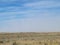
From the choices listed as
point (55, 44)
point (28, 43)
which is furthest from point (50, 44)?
point (28, 43)

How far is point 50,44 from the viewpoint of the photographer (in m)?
35.1

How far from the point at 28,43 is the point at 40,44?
2.39 m

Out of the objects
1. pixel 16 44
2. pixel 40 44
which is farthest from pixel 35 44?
pixel 16 44

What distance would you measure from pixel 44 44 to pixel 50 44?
1.08 metres

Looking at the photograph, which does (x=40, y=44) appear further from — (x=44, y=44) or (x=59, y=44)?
(x=59, y=44)

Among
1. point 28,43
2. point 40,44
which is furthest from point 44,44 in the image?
point 28,43

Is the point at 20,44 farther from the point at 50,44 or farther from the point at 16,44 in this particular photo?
the point at 50,44

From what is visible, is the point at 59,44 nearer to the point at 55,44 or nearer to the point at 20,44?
the point at 55,44

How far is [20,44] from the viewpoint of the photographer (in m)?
36.9

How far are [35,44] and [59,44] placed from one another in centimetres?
422

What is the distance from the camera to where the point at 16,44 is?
3619 centimetres

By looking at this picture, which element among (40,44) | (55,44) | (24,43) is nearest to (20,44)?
(24,43)

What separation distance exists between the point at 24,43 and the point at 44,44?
3.87 m

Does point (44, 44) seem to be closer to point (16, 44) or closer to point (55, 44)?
point (55, 44)
